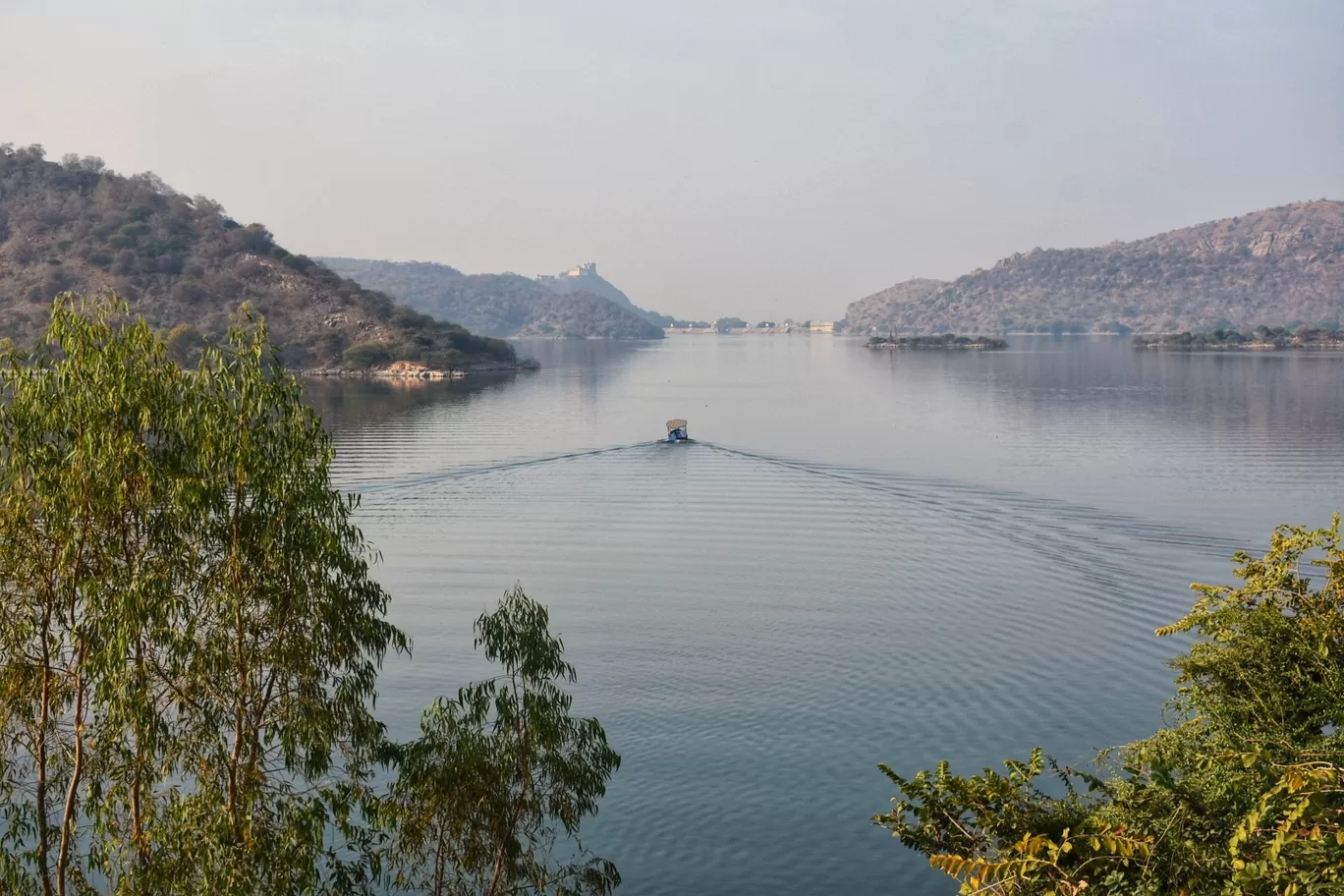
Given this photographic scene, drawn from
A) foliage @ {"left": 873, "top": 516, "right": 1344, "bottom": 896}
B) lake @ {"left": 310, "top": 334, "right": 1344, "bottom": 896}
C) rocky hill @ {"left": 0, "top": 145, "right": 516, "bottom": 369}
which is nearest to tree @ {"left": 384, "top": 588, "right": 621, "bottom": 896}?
lake @ {"left": 310, "top": 334, "right": 1344, "bottom": 896}

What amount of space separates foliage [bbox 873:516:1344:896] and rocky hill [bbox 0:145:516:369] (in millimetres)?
118387

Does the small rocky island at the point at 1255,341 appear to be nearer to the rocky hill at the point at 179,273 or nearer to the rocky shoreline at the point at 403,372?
the rocky hill at the point at 179,273

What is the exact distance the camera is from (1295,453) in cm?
5325

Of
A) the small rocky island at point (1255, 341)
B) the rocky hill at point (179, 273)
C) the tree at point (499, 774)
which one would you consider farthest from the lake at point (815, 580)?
the small rocky island at point (1255, 341)

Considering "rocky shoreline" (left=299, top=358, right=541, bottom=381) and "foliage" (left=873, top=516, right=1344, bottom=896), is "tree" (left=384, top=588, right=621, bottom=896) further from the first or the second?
"rocky shoreline" (left=299, top=358, right=541, bottom=381)

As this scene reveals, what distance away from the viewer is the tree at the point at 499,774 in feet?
40.4

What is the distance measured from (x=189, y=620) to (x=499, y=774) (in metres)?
3.71

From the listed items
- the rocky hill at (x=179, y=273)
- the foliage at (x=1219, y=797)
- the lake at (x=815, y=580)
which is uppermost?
the rocky hill at (x=179, y=273)

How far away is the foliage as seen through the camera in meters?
7.52

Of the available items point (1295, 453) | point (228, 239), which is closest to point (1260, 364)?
point (1295, 453)

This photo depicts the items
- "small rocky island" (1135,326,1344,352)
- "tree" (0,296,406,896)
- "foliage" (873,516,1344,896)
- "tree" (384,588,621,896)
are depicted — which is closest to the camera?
"foliage" (873,516,1344,896)

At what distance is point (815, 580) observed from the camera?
107 ft

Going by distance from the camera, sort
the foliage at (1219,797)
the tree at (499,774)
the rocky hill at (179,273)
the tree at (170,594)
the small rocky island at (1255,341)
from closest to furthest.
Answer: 1. the foliage at (1219,797)
2. the tree at (170,594)
3. the tree at (499,774)
4. the rocky hill at (179,273)
5. the small rocky island at (1255,341)

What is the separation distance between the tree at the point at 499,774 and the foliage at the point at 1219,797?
174 inches
